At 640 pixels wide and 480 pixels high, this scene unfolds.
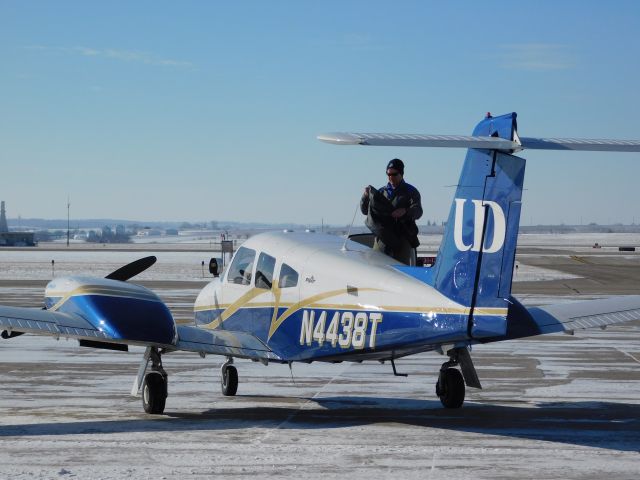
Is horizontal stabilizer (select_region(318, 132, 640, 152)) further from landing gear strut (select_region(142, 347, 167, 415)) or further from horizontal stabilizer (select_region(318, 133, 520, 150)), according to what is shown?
landing gear strut (select_region(142, 347, 167, 415))

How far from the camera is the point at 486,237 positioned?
11.5m

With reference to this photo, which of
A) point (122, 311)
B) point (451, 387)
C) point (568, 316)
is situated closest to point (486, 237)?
point (568, 316)

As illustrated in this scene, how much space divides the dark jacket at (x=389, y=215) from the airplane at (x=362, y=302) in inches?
15.2

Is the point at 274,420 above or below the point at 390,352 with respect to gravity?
below

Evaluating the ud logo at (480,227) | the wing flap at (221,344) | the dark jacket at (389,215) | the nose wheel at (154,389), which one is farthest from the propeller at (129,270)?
the ud logo at (480,227)

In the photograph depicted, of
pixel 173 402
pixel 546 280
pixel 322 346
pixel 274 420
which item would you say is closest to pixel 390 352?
pixel 322 346

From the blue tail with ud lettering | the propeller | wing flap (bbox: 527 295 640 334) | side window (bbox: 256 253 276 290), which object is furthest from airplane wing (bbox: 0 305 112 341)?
wing flap (bbox: 527 295 640 334)

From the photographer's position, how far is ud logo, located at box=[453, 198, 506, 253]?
1142 cm

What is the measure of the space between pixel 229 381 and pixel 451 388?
3.57 meters

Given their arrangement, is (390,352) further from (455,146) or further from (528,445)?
(455,146)

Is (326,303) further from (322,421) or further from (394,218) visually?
(394,218)

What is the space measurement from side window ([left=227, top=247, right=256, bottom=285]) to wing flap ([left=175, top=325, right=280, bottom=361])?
115 cm

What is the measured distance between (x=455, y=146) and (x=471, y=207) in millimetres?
831

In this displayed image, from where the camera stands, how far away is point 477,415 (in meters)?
13.6
